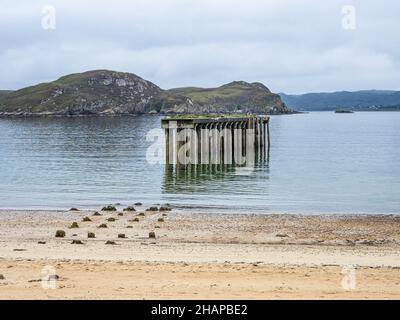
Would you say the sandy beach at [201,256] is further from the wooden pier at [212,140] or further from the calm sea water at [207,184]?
the wooden pier at [212,140]

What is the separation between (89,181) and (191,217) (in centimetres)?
2046

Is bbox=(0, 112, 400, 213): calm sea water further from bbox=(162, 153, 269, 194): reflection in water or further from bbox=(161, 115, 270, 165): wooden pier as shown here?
bbox=(161, 115, 270, 165): wooden pier

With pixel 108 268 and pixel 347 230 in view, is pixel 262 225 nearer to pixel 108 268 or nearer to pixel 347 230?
pixel 347 230

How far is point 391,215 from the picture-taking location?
37.6m

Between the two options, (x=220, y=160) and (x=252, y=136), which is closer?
(x=220, y=160)

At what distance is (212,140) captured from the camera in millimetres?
69812

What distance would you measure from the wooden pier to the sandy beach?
2596cm

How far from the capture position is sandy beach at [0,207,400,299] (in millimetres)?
17031

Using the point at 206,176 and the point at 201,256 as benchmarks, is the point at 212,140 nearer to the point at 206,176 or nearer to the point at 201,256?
the point at 206,176

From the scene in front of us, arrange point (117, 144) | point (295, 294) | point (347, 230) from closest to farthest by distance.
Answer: point (295, 294) → point (347, 230) → point (117, 144)

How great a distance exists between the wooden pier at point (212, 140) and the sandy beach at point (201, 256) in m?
26.0

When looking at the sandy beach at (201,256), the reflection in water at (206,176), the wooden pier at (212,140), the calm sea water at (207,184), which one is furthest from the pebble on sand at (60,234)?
the wooden pier at (212,140)
